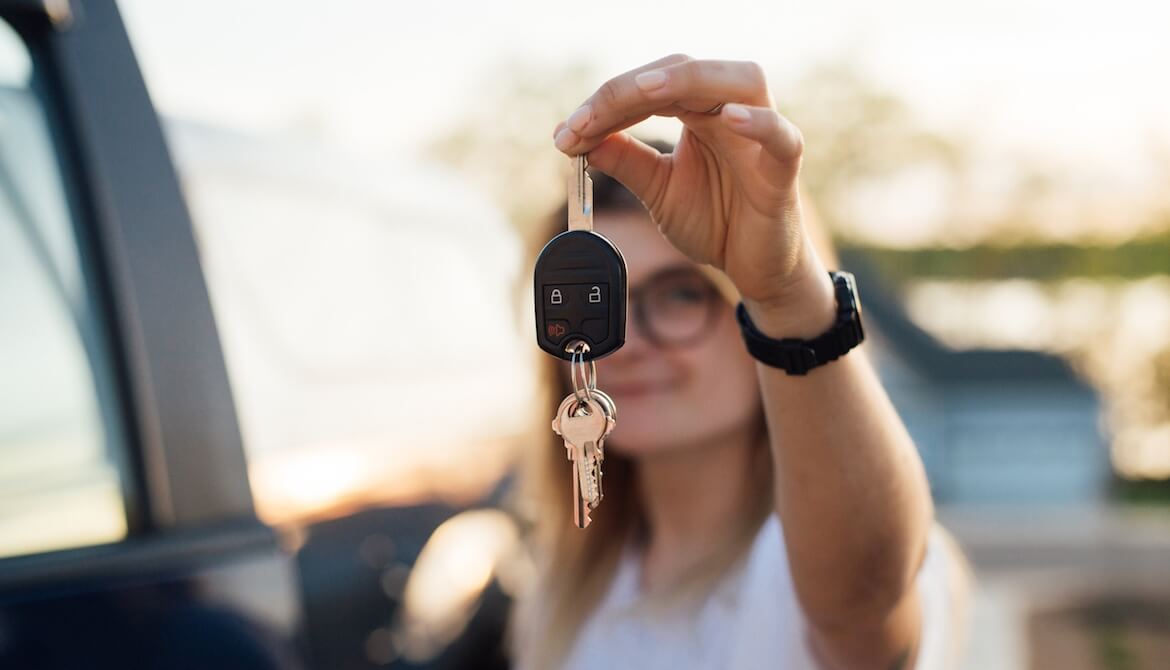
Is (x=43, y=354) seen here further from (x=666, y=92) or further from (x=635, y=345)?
(x=666, y=92)

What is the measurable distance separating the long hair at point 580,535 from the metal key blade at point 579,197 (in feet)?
2.57

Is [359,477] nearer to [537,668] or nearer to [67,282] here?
[537,668]

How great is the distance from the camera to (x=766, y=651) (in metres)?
1.56

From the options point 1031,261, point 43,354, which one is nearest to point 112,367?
point 43,354

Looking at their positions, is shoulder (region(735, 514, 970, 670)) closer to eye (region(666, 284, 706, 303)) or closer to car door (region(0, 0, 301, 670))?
eye (region(666, 284, 706, 303))

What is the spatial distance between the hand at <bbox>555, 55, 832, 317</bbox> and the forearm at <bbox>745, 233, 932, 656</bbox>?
0.04 meters

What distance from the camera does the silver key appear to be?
3.38ft

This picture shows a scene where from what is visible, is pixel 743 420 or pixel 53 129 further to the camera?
pixel 743 420

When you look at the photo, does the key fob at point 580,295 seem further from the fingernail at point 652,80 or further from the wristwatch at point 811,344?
the wristwatch at point 811,344

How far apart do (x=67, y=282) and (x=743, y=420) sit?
109cm

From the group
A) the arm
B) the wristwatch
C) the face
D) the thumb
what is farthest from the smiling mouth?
the thumb

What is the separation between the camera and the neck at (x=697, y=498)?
1938 millimetres

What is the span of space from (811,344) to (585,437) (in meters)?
0.30

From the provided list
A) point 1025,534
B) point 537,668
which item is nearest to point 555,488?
point 537,668
